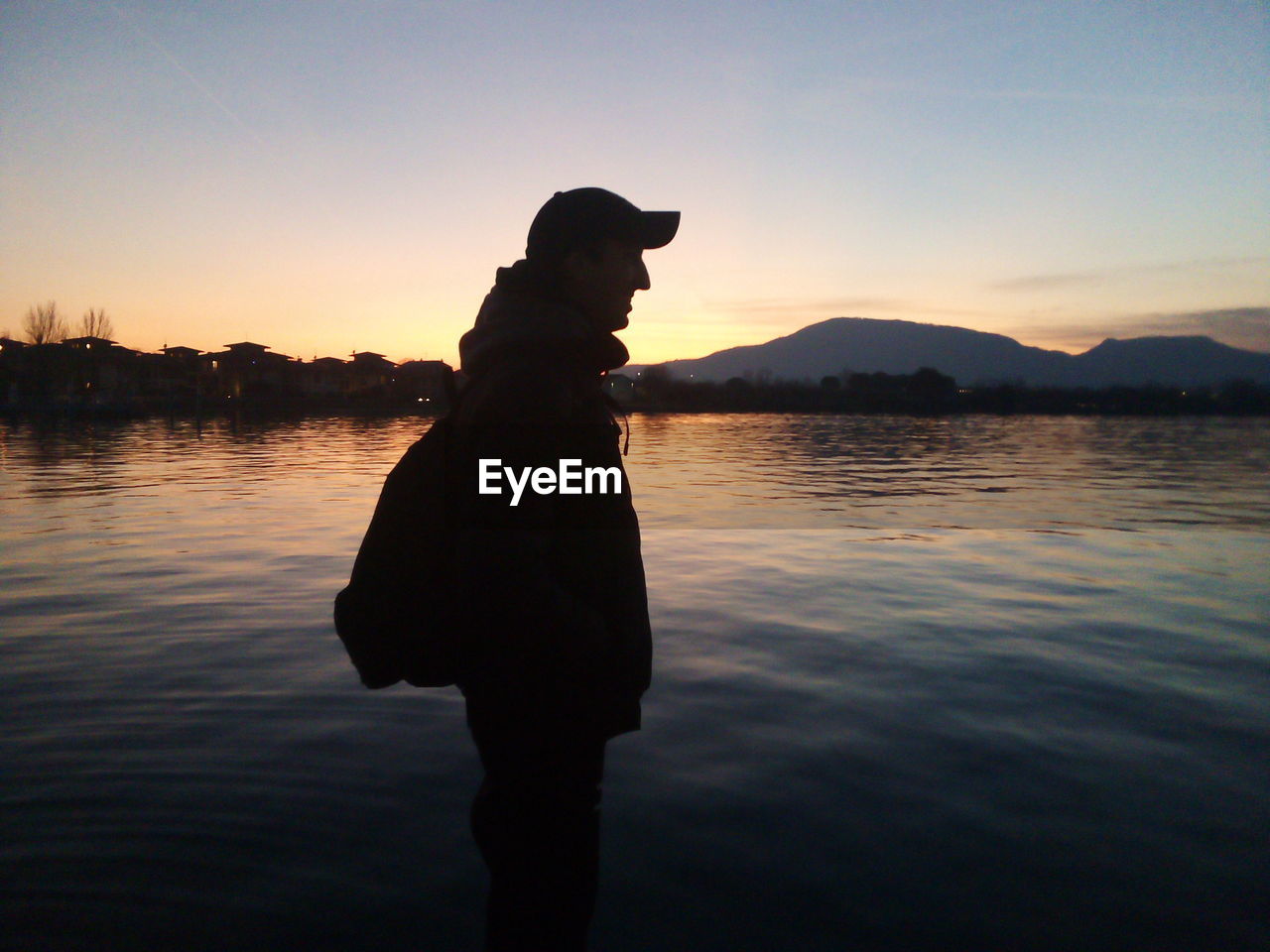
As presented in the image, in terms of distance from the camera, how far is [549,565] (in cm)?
176

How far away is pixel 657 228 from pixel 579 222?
0.21m

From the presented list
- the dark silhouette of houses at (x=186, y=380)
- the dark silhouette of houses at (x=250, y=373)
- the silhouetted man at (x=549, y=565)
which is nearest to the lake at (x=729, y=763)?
the silhouetted man at (x=549, y=565)

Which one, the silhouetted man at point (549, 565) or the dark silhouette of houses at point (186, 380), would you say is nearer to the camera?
the silhouetted man at point (549, 565)

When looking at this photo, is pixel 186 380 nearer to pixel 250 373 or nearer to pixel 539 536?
pixel 250 373

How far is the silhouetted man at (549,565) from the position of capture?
1654 mm

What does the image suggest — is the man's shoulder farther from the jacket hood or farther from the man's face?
the man's face

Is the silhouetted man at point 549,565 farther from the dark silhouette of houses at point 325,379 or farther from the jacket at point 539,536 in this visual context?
the dark silhouette of houses at point 325,379

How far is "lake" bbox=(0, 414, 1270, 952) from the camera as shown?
9.27ft

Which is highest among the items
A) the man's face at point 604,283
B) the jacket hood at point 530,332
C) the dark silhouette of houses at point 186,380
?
the dark silhouette of houses at point 186,380

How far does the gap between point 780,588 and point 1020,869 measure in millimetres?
5247

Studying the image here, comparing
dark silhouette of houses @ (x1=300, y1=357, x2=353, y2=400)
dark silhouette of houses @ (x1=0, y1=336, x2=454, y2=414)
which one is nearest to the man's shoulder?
dark silhouette of houses @ (x1=0, y1=336, x2=454, y2=414)

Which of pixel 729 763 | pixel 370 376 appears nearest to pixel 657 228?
pixel 729 763

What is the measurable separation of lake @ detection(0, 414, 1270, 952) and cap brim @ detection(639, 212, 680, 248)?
2.08 metres

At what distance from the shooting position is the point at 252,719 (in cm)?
461
